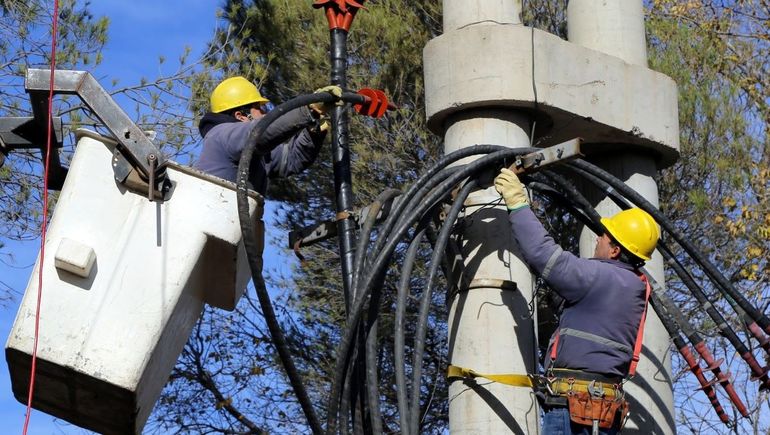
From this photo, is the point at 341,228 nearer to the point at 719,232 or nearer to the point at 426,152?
the point at 426,152

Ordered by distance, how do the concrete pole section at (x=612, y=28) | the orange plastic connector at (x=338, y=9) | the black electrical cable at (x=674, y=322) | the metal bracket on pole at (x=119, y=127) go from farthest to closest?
the concrete pole section at (x=612, y=28), the orange plastic connector at (x=338, y=9), the black electrical cable at (x=674, y=322), the metal bracket on pole at (x=119, y=127)

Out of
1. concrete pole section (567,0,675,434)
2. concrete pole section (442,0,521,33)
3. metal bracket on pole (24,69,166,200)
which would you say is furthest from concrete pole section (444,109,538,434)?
metal bracket on pole (24,69,166,200)

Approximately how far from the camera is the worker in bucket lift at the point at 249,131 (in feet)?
16.6

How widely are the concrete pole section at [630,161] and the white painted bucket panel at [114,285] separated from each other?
8.82 feet

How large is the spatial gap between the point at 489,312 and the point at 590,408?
31.5 inches

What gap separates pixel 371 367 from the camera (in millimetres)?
5098

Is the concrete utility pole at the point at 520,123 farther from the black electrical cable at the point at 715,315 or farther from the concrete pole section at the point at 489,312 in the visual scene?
the black electrical cable at the point at 715,315

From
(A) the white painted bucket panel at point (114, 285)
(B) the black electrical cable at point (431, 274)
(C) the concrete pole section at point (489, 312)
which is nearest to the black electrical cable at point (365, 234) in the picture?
(B) the black electrical cable at point (431, 274)

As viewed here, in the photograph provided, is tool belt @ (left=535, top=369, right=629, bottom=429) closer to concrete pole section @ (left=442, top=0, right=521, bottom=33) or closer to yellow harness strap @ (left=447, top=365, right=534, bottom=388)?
yellow harness strap @ (left=447, top=365, right=534, bottom=388)

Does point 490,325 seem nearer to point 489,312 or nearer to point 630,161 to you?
point 489,312

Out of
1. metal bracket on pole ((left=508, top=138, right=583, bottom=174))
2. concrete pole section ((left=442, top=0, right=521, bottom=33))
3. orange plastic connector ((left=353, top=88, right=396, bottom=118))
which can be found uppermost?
concrete pole section ((left=442, top=0, right=521, bottom=33))

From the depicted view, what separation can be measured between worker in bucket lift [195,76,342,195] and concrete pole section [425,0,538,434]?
81 cm

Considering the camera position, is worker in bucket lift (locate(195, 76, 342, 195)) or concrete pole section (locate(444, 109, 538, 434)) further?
concrete pole section (locate(444, 109, 538, 434))

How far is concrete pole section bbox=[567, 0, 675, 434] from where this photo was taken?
6.25 meters
